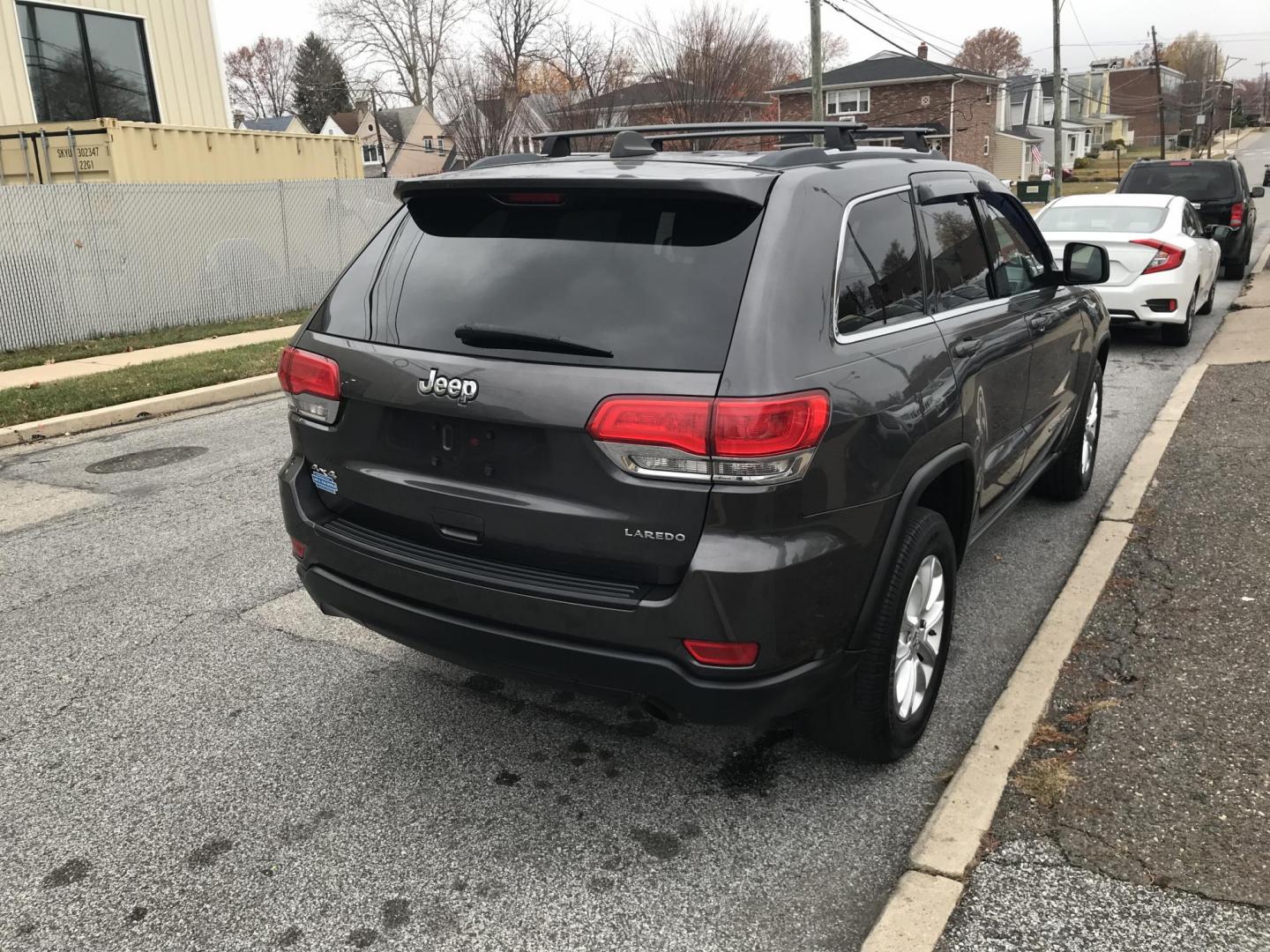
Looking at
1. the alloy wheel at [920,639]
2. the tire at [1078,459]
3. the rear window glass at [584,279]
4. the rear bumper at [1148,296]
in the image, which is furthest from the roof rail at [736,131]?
the rear bumper at [1148,296]

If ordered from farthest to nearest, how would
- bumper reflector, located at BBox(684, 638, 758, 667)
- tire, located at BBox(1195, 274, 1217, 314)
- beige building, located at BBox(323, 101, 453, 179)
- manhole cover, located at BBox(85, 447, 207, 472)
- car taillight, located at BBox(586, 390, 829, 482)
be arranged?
1. beige building, located at BBox(323, 101, 453, 179)
2. tire, located at BBox(1195, 274, 1217, 314)
3. manhole cover, located at BBox(85, 447, 207, 472)
4. bumper reflector, located at BBox(684, 638, 758, 667)
5. car taillight, located at BBox(586, 390, 829, 482)

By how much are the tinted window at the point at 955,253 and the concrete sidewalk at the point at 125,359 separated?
911 cm

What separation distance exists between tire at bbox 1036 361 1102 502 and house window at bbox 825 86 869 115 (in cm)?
5225

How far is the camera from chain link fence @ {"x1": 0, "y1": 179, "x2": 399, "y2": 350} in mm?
12234

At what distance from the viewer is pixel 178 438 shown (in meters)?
8.23

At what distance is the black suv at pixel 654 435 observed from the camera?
2.58 m

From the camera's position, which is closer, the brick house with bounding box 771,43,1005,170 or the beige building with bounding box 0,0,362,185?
the beige building with bounding box 0,0,362,185

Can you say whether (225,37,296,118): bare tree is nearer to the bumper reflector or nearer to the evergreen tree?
the evergreen tree

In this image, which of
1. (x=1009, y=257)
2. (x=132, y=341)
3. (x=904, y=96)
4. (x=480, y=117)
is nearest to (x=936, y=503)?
(x=1009, y=257)

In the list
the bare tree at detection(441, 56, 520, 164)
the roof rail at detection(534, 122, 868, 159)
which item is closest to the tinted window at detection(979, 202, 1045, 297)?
the roof rail at detection(534, 122, 868, 159)

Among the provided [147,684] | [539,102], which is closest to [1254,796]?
[147,684]

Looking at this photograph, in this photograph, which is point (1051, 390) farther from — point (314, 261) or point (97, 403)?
point (314, 261)

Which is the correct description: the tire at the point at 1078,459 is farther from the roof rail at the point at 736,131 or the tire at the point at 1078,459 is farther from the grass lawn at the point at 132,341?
the grass lawn at the point at 132,341

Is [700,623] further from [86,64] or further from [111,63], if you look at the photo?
[111,63]
